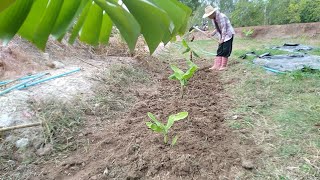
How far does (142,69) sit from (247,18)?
12.3m

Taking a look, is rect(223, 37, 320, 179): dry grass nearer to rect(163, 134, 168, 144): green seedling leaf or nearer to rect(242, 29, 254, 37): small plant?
rect(163, 134, 168, 144): green seedling leaf

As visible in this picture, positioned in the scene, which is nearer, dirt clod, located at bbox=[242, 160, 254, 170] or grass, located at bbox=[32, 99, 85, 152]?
dirt clod, located at bbox=[242, 160, 254, 170]

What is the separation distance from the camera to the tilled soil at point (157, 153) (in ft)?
6.59

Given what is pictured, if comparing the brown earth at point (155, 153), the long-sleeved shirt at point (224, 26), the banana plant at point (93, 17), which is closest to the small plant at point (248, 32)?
the long-sleeved shirt at point (224, 26)

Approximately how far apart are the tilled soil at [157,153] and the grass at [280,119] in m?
0.17

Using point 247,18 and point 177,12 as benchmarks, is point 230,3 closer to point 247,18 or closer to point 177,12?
point 247,18

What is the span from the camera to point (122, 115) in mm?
3168

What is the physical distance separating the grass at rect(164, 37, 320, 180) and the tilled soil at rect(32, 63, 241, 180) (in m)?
0.17

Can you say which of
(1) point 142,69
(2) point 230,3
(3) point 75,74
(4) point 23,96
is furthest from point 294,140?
(2) point 230,3

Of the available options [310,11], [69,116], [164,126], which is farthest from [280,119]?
[310,11]

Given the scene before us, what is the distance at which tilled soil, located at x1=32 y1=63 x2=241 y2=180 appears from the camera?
2008 millimetres

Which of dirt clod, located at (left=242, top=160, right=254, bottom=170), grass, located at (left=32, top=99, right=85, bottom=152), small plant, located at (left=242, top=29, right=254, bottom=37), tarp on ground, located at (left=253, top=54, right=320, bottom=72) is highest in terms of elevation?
grass, located at (left=32, top=99, right=85, bottom=152)

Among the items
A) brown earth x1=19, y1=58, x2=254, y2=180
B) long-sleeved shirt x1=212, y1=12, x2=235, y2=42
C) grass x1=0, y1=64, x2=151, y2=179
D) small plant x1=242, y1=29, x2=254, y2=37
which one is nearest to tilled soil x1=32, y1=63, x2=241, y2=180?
brown earth x1=19, y1=58, x2=254, y2=180

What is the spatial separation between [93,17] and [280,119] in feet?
7.75
